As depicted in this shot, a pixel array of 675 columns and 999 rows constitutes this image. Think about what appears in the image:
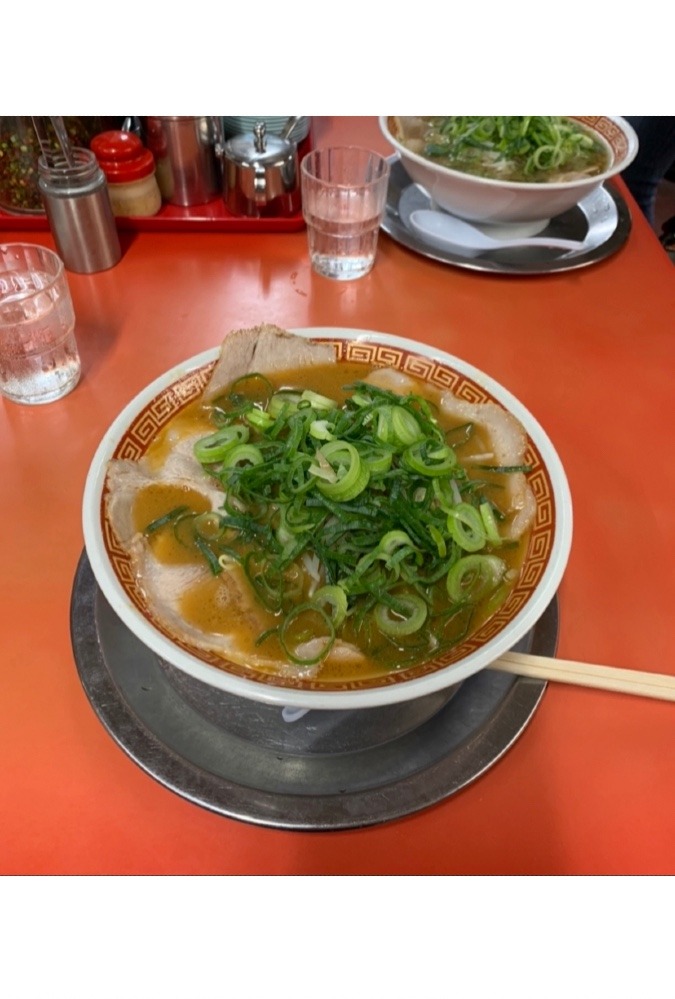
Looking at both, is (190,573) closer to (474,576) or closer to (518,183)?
(474,576)

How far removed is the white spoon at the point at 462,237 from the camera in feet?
6.60

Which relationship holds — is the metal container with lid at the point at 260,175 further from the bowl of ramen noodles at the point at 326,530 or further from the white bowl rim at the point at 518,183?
the bowl of ramen noodles at the point at 326,530

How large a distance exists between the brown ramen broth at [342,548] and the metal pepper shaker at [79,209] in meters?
0.96

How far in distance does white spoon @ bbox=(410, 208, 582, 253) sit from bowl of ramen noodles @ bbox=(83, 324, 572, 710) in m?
0.89

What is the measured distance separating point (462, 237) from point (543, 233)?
0.29 m

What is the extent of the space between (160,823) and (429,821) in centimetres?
39

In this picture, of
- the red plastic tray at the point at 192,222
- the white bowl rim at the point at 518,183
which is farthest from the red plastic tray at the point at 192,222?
the white bowl rim at the point at 518,183

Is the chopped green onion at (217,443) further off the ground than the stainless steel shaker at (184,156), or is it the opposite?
the chopped green onion at (217,443)


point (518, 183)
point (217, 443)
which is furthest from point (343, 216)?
point (217, 443)

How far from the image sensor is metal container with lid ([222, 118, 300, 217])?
200 centimetres

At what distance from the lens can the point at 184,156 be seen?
2082mm

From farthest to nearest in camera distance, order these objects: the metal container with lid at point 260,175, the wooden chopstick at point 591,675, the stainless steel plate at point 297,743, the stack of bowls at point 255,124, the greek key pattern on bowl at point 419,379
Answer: the stack of bowls at point 255,124 < the metal container with lid at point 260,175 < the wooden chopstick at point 591,675 < the stainless steel plate at point 297,743 < the greek key pattern on bowl at point 419,379

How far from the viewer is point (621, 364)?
177cm

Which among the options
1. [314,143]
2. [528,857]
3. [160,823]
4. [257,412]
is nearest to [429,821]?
[528,857]
